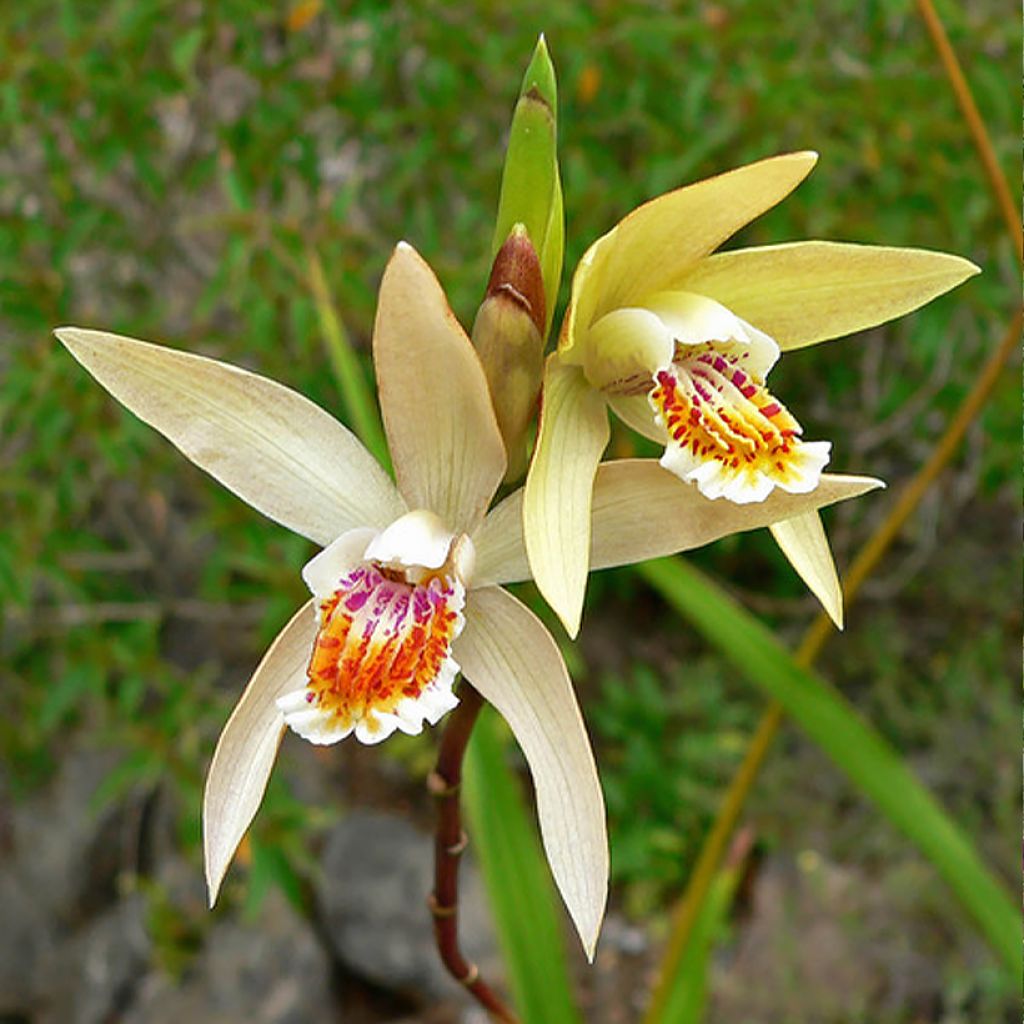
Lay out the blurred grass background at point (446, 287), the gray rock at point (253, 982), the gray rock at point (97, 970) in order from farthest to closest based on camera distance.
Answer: the gray rock at point (97, 970) → the gray rock at point (253, 982) → the blurred grass background at point (446, 287)

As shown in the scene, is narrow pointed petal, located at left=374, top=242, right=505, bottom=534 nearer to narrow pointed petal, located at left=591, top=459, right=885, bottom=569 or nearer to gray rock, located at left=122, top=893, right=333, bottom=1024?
narrow pointed petal, located at left=591, top=459, right=885, bottom=569

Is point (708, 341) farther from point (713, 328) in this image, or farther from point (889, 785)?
point (889, 785)

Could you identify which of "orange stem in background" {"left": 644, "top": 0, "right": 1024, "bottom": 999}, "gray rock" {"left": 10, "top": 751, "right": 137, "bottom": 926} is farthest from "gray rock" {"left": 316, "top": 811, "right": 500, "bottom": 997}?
"orange stem in background" {"left": 644, "top": 0, "right": 1024, "bottom": 999}

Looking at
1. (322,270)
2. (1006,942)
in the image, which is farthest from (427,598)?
(322,270)

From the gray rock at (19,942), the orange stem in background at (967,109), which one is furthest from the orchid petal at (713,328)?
the gray rock at (19,942)

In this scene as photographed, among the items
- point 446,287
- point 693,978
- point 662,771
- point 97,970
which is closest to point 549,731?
point 693,978

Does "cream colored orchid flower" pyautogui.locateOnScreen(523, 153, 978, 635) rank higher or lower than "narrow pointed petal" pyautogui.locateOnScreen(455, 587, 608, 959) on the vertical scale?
higher

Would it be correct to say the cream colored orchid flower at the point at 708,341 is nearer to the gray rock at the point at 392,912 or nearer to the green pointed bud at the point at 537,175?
the green pointed bud at the point at 537,175
